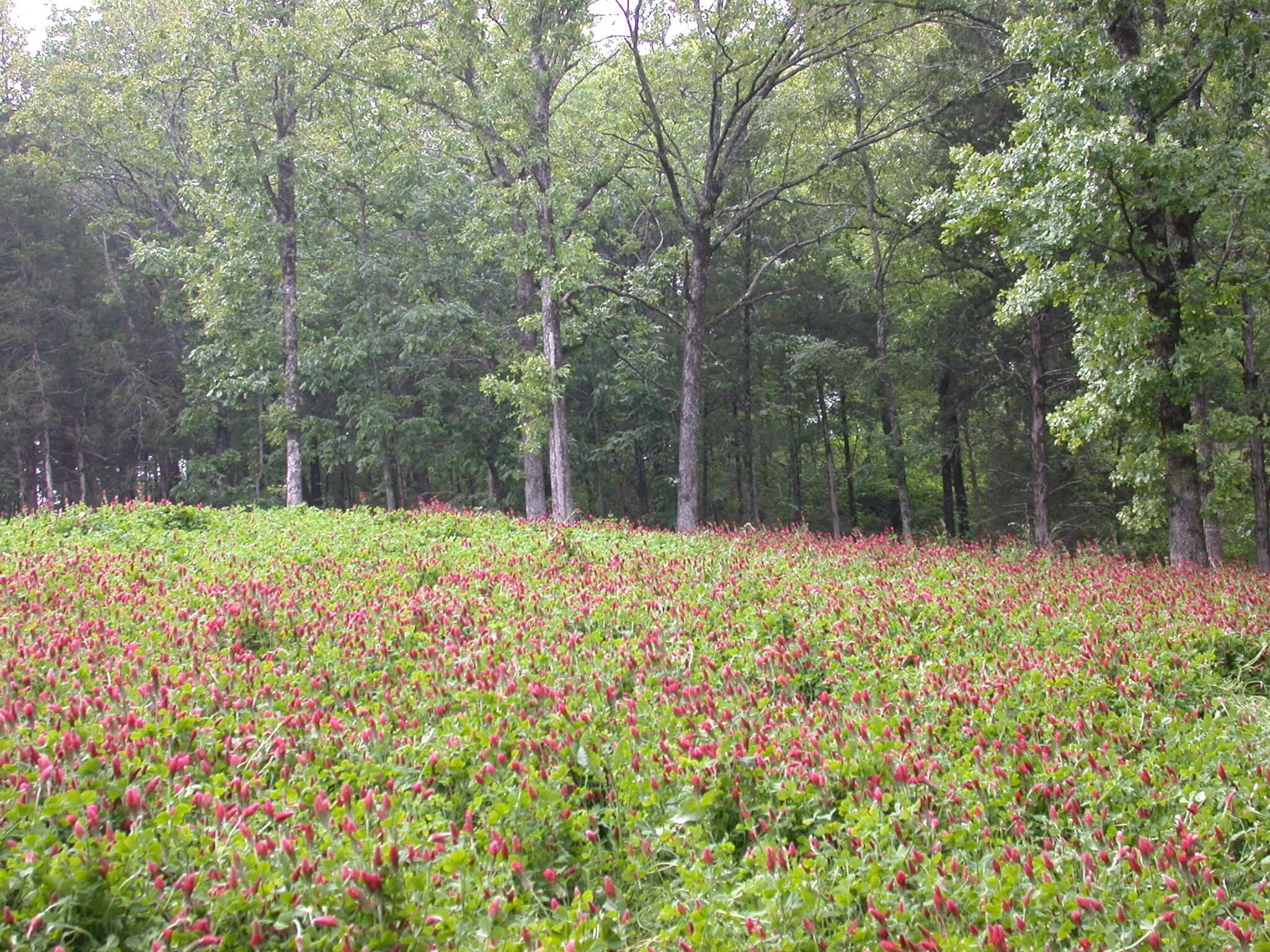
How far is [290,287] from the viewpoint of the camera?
23.2 meters

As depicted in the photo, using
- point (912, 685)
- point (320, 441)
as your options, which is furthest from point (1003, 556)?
point (320, 441)

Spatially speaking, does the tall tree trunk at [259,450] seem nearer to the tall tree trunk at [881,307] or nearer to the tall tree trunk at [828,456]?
the tall tree trunk at [828,456]

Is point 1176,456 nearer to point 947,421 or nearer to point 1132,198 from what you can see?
point 1132,198

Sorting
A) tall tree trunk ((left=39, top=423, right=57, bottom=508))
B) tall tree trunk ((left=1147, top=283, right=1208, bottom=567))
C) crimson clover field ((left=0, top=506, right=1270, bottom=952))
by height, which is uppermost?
tall tree trunk ((left=39, top=423, right=57, bottom=508))

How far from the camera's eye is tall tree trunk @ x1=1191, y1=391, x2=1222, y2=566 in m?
12.5

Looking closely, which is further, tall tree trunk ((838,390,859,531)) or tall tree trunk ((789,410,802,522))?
tall tree trunk ((789,410,802,522))

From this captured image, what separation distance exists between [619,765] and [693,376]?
14.8 meters

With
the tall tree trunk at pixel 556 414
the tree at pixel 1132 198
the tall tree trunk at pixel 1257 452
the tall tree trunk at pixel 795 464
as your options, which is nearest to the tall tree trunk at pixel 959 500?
the tall tree trunk at pixel 795 464

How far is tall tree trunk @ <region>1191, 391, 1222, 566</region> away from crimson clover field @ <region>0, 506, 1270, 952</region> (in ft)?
17.0

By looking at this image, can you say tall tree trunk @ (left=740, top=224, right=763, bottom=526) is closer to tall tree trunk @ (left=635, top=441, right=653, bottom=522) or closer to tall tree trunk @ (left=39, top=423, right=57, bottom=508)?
tall tree trunk @ (left=635, top=441, right=653, bottom=522)

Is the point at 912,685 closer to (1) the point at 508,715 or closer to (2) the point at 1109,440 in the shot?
(1) the point at 508,715

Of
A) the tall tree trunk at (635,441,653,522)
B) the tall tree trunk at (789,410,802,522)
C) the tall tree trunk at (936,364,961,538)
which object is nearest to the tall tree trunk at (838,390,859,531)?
the tall tree trunk at (789,410,802,522)

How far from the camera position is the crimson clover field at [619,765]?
318 cm

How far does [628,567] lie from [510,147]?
12.7 meters
